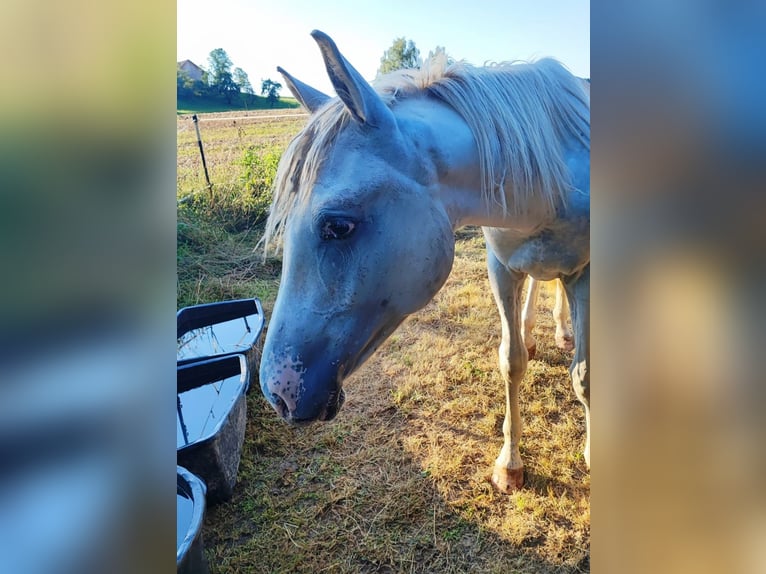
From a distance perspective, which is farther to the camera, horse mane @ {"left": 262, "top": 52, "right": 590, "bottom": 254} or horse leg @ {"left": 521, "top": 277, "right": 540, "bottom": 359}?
horse leg @ {"left": 521, "top": 277, "right": 540, "bottom": 359}

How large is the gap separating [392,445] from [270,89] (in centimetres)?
133

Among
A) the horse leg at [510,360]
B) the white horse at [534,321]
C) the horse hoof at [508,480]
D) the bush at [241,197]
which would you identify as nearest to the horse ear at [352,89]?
the horse leg at [510,360]

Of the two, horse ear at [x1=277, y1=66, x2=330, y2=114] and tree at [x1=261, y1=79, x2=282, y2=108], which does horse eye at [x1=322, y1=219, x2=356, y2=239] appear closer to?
horse ear at [x1=277, y1=66, x2=330, y2=114]

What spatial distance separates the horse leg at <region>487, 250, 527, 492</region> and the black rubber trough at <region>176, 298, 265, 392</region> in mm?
1053

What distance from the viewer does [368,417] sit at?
1.86 meters

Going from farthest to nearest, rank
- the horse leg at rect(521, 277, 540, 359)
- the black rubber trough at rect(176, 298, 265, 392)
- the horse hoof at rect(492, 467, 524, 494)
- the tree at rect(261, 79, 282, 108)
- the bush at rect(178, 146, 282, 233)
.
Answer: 1. the horse leg at rect(521, 277, 540, 359)
2. the bush at rect(178, 146, 282, 233)
3. the black rubber trough at rect(176, 298, 265, 392)
4. the horse hoof at rect(492, 467, 524, 494)
5. the tree at rect(261, 79, 282, 108)

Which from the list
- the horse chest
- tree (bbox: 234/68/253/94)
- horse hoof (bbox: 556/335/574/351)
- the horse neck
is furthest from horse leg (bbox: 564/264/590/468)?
tree (bbox: 234/68/253/94)

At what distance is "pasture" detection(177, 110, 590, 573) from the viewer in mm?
1344

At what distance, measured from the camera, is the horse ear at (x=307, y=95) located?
99 centimetres

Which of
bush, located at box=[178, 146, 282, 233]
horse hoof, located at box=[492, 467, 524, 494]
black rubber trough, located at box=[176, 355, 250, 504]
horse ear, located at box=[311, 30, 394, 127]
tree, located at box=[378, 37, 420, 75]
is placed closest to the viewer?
horse ear, located at box=[311, 30, 394, 127]
